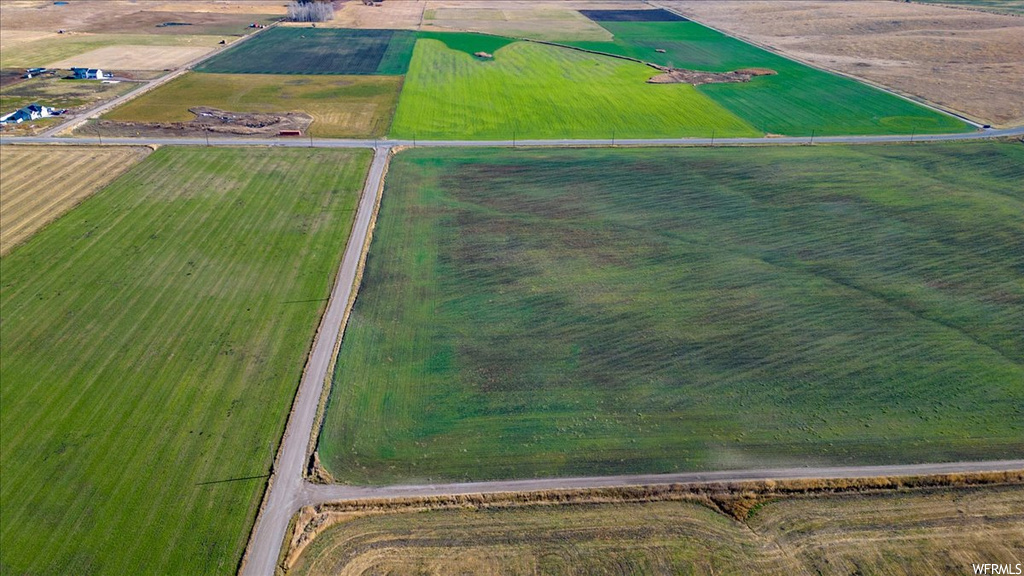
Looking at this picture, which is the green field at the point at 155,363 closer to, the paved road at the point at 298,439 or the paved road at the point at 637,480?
the paved road at the point at 298,439

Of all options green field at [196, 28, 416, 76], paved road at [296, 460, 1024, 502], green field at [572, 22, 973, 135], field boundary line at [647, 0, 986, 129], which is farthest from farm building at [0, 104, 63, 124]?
field boundary line at [647, 0, 986, 129]

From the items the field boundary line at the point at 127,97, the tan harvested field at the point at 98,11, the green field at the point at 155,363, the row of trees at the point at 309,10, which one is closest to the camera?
the green field at the point at 155,363

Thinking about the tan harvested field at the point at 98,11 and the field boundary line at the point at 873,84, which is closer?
the field boundary line at the point at 873,84

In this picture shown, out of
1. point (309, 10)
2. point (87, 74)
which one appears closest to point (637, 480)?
point (87, 74)

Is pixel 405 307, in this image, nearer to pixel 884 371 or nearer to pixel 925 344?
pixel 884 371

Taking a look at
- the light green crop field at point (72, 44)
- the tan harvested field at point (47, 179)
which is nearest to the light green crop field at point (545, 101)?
the tan harvested field at point (47, 179)

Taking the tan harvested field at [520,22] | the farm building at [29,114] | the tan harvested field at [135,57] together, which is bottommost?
the farm building at [29,114]

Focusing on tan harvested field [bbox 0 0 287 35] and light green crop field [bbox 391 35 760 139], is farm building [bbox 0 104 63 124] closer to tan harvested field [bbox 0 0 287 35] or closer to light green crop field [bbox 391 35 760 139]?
light green crop field [bbox 391 35 760 139]
